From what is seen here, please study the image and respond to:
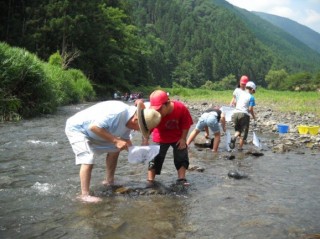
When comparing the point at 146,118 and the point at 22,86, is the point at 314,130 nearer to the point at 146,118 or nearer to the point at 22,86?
the point at 146,118

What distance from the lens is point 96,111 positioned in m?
4.98

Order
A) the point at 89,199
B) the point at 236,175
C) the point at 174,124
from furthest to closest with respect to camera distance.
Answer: the point at 236,175 → the point at 174,124 → the point at 89,199

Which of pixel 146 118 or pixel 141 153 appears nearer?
pixel 146 118

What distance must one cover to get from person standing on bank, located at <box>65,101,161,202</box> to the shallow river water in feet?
1.72

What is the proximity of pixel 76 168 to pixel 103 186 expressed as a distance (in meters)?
1.29

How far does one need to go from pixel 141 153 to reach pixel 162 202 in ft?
2.44

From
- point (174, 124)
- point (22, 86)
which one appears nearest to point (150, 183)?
point (174, 124)

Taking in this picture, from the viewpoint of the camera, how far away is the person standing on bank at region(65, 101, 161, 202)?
4785 mm

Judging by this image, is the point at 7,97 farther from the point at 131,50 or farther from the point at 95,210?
the point at 131,50

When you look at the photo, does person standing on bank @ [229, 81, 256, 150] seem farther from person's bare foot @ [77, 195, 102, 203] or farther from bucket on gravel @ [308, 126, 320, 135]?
person's bare foot @ [77, 195, 102, 203]

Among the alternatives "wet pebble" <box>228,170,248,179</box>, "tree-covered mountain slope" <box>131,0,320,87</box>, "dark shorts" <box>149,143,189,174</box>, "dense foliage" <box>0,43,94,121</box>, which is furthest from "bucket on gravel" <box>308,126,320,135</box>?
"tree-covered mountain slope" <box>131,0,320,87</box>

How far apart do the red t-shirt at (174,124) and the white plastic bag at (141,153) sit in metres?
0.68

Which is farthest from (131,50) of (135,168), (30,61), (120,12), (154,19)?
(154,19)

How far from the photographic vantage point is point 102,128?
4.80 metres
